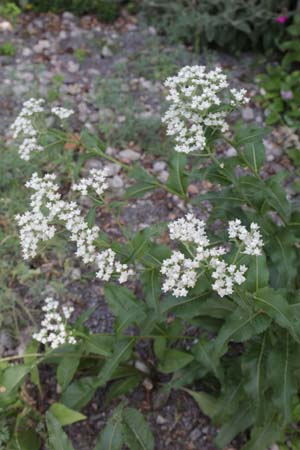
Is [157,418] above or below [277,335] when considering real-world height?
below

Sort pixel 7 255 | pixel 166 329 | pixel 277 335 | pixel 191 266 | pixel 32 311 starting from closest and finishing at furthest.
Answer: pixel 191 266 → pixel 277 335 → pixel 166 329 → pixel 32 311 → pixel 7 255

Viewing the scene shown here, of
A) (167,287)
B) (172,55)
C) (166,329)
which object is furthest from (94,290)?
(172,55)

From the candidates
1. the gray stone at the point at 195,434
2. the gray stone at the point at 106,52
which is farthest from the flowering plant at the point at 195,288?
the gray stone at the point at 106,52

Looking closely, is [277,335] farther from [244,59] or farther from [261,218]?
[244,59]

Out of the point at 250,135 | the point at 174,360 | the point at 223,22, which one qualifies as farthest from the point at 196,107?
the point at 223,22

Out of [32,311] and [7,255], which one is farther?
[7,255]

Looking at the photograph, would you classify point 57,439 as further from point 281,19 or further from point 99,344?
point 281,19
